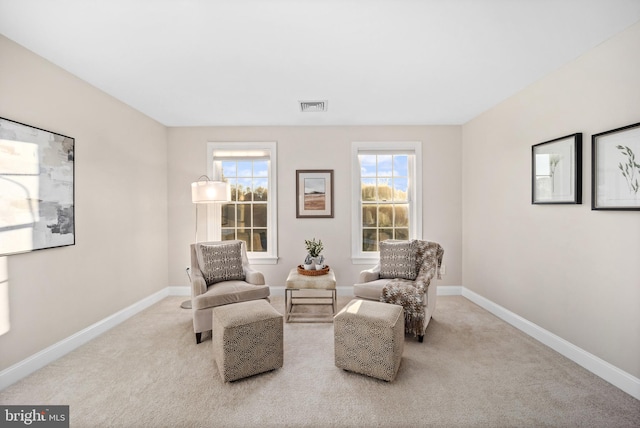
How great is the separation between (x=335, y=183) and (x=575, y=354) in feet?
10.6

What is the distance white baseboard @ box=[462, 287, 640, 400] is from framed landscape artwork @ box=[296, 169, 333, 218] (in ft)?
8.22

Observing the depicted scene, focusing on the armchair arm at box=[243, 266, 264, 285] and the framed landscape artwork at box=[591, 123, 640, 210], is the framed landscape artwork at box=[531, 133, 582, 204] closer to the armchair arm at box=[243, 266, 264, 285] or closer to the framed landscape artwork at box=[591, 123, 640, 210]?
the framed landscape artwork at box=[591, 123, 640, 210]

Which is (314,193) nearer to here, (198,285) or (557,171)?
(198,285)

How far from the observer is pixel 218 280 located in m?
3.48

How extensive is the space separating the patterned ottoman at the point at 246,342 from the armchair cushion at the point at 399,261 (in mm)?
1643

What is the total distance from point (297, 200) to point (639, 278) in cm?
360

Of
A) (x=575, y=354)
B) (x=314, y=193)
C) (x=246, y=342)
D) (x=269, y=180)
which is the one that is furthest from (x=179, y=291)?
(x=575, y=354)

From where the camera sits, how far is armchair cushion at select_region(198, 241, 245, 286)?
3.46 meters

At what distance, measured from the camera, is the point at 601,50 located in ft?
7.80

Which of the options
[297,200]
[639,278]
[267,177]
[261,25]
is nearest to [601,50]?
[639,278]

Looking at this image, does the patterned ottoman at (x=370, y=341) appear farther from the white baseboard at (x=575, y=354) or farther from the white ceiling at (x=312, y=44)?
the white ceiling at (x=312, y=44)

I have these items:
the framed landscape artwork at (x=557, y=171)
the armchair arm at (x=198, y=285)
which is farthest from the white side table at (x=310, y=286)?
the framed landscape artwork at (x=557, y=171)

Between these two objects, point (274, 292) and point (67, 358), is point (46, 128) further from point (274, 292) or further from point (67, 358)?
point (274, 292)

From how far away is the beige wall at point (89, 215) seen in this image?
2387mm
